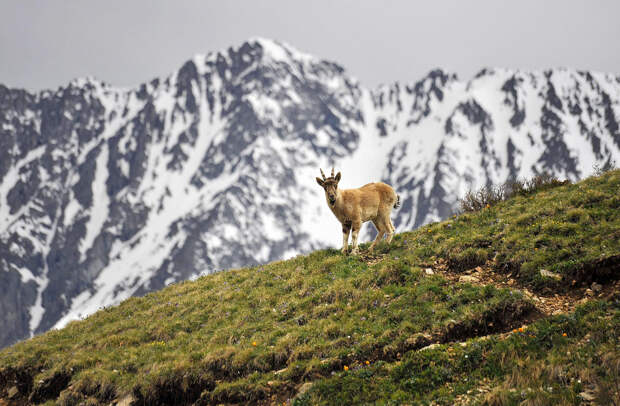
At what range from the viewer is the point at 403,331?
1257 cm

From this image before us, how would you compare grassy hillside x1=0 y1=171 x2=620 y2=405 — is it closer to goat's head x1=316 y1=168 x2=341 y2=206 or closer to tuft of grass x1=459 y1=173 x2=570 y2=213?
tuft of grass x1=459 y1=173 x2=570 y2=213

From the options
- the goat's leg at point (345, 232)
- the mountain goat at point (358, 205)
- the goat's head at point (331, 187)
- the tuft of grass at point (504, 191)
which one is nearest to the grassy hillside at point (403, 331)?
the tuft of grass at point (504, 191)

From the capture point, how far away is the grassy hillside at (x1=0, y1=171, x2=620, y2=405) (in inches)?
396

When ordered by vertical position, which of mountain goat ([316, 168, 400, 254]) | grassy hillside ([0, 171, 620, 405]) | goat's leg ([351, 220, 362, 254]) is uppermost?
mountain goat ([316, 168, 400, 254])

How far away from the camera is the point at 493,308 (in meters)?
12.3

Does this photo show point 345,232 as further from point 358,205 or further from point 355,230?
point 358,205

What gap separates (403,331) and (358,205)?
25.2ft

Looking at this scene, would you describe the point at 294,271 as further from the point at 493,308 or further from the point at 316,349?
the point at 493,308

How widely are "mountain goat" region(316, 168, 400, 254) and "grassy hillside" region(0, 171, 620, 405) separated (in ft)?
3.67

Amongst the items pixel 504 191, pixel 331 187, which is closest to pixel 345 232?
pixel 331 187

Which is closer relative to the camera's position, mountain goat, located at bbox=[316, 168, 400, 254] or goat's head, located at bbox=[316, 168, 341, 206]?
goat's head, located at bbox=[316, 168, 341, 206]

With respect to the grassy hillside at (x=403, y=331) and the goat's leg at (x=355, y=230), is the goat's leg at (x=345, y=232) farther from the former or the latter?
the grassy hillside at (x=403, y=331)

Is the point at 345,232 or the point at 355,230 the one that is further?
the point at 345,232

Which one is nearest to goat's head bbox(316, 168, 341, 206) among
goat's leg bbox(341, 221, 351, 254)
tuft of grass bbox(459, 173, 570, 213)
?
goat's leg bbox(341, 221, 351, 254)
